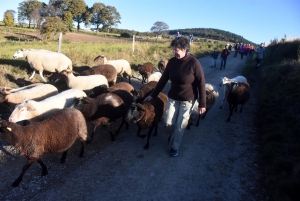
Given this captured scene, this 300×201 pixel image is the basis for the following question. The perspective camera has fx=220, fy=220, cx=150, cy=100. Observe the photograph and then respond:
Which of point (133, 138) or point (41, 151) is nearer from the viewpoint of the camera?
point (41, 151)

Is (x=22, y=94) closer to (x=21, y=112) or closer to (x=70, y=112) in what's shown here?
(x=21, y=112)

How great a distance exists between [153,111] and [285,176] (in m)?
3.31

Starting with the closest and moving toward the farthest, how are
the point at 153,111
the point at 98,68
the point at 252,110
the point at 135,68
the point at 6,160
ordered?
the point at 6,160
the point at 153,111
the point at 252,110
the point at 98,68
the point at 135,68

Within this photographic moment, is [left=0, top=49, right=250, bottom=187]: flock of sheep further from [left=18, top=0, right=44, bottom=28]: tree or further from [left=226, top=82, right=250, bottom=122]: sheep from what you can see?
[left=18, top=0, right=44, bottom=28]: tree

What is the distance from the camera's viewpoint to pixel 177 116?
5195 mm

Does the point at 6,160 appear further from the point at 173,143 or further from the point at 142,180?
the point at 173,143

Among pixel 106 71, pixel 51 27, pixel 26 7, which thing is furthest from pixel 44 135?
pixel 26 7

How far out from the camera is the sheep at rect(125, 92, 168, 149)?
5.56 m

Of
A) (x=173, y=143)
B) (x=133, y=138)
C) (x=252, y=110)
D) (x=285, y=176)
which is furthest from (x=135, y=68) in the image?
(x=285, y=176)

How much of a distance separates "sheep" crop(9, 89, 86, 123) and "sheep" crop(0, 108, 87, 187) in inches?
28.6

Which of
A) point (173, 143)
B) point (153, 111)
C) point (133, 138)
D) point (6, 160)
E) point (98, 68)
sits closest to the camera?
point (6, 160)

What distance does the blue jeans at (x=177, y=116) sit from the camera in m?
4.97

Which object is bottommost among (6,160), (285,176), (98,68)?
(6,160)

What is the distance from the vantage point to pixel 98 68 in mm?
10656
